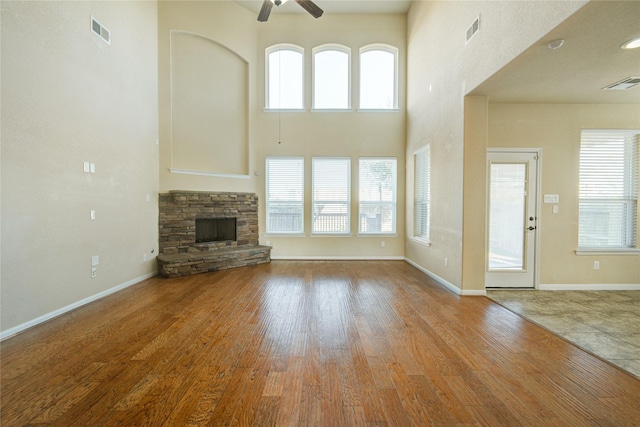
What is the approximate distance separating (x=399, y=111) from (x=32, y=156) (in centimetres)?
613

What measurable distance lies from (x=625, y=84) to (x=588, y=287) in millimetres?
2781

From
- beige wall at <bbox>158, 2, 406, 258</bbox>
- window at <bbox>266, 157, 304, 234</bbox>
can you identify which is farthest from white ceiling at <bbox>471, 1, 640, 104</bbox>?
window at <bbox>266, 157, 304, 234</bbox>

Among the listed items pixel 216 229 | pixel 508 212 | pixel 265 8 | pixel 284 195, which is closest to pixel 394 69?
pixel 265 8

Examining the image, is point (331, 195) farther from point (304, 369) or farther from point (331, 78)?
point (304, 369)

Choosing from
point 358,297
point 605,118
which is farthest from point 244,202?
point 605,118

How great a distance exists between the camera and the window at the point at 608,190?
4090 mm

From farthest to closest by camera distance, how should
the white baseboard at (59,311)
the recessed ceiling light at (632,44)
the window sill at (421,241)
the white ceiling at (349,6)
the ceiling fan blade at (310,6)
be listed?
the white ceiling at (349,6)
the window sill at (421,241)
the ceiling fan blade at (310,6)
the white baseboard at (59,311)
the recessed ceiling light at (632,44)

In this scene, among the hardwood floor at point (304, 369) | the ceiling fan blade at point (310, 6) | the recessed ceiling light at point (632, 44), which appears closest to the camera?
the hardwood floor at point (304, 369)

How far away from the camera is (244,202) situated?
5969 millimetres

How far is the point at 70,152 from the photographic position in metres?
3.16

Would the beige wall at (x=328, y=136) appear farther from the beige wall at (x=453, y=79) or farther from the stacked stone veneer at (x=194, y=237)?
the beige wall at (x=453, y=79)

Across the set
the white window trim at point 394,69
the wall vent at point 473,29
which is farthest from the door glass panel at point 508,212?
the white window trim at point 394,69

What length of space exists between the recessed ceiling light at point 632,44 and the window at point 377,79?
163 inches

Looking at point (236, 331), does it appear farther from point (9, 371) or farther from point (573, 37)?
point (573, 37)
